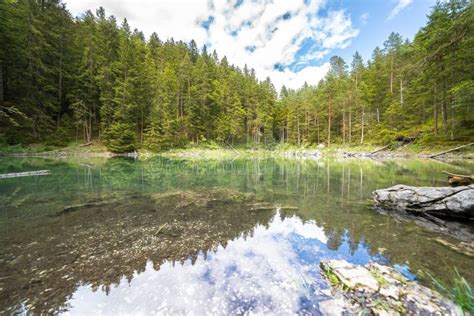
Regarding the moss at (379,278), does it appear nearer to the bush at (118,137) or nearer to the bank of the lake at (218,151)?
the bank of the lake at (218,151)

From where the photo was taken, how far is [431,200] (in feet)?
19.2

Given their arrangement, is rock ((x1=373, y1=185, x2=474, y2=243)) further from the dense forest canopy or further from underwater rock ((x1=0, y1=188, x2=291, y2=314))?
the dense forest canopy

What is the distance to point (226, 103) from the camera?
40.5 metres

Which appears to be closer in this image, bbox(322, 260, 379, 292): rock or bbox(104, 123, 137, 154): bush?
bbox(322, 260, 379, 292): rock

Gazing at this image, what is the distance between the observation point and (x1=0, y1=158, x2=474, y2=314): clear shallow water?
8.73 feet

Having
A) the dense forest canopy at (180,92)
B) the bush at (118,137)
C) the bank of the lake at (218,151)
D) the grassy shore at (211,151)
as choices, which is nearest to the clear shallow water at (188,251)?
the dense forest canopy at (180,92)

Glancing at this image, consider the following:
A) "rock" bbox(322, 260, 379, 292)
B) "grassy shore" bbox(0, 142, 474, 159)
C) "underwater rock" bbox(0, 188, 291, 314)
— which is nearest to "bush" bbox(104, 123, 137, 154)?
"grassy shore" bbox(0, 142, 474, 159)

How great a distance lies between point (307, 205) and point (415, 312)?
4.80 m

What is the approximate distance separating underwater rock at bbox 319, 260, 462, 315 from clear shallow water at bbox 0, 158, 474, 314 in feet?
0.74

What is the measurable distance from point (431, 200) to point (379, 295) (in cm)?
509

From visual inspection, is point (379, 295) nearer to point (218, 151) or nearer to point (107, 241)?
point (107, 241)

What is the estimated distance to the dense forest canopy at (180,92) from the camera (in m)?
20.5

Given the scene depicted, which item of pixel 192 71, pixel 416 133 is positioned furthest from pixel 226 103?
pixel 416 133

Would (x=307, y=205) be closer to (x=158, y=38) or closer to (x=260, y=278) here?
(x=260, y=278)
